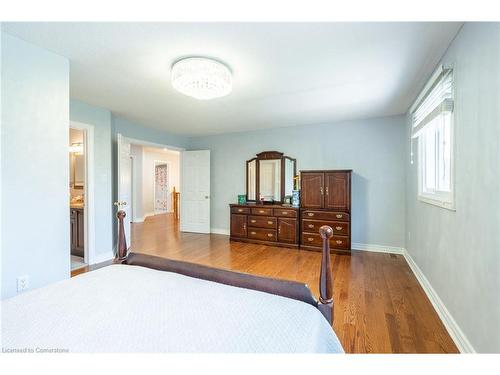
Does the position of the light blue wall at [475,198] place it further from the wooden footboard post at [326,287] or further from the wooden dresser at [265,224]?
the wooden dresser at [265,224]

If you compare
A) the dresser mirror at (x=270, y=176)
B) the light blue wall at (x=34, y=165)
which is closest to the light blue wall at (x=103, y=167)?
the light blue wall at (x=34, y=165)

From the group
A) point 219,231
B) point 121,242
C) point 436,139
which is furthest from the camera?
point 219,231

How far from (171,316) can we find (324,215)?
10.8 feet

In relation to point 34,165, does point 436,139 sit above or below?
→ above

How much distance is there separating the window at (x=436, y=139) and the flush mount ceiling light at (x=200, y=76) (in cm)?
186

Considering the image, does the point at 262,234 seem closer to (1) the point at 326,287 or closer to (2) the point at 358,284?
(2) the point at 358,284

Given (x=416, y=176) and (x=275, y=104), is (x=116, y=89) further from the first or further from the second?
(x=416, y=176)

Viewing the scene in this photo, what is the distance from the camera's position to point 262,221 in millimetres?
4379

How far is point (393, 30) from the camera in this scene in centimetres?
166

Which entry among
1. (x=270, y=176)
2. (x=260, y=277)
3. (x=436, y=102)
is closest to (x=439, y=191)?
Answer: (x=436, y=102)

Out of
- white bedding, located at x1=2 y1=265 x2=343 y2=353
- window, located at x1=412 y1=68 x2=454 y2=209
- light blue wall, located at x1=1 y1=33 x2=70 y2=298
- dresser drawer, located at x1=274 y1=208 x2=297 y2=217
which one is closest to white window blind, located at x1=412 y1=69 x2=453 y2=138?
window, located at x1=412 y1=68 x2=454 y2=209

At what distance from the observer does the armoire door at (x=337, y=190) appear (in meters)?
3.77

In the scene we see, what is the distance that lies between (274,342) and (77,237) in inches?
148
